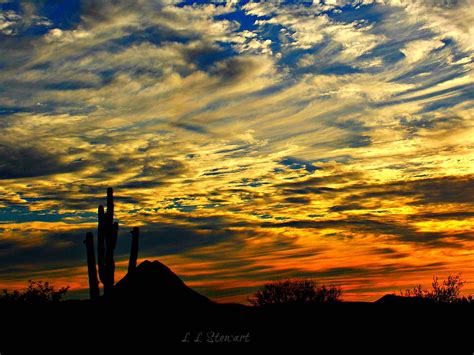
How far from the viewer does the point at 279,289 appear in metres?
58.3

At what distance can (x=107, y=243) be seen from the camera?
24188mm

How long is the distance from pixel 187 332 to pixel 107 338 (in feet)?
11.2

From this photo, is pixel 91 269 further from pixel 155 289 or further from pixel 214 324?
pixel 214 324

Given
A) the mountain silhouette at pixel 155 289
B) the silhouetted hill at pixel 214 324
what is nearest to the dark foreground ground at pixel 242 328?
the silhouetted hill at pixel 214 324

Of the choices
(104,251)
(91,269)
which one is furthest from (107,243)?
(91,269)

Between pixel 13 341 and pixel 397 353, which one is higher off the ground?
pixel 13 341

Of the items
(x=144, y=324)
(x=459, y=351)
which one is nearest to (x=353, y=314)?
(x=459, y=351)

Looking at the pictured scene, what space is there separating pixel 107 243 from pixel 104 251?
0.55m

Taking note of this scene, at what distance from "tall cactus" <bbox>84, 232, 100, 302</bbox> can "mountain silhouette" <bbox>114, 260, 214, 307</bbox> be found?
866 millimetres

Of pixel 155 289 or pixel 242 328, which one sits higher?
pixel 155 289

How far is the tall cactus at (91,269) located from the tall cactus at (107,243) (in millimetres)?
641

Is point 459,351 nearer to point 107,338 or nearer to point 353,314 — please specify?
point 353,314

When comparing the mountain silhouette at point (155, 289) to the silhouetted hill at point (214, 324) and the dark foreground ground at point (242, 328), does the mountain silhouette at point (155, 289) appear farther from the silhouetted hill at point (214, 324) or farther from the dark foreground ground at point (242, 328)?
the dark foreground ground at point (242, 328)

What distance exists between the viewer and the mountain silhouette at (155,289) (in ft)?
85.1
